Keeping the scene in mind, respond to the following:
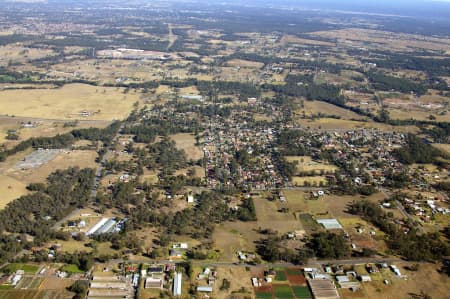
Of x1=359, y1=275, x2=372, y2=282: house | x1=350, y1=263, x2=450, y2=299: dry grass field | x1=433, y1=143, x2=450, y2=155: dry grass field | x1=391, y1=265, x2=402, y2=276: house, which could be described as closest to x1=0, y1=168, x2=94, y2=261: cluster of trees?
x1=359, y1=275, x2=372, y2=282: house

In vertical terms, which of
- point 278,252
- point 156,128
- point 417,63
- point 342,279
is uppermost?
point 417,63

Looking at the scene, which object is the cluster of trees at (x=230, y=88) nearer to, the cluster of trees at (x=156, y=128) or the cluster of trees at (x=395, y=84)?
the cluster of trees at (x=156, y=128)

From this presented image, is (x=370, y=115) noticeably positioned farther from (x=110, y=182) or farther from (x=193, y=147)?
(x=110, y=182)

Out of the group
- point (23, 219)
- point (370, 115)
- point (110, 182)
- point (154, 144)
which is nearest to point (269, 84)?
point (370, 115)

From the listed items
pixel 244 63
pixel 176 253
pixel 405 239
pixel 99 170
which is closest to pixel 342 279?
pixel 405 239

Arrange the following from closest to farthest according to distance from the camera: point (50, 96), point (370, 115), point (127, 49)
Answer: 1. point (370, 115)
2. point (50, 96)
3. point (127, 49)

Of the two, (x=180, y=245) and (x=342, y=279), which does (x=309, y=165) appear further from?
A: (x=180, y=245)

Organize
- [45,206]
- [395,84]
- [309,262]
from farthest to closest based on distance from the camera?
[395,84] < [45,206] < [309,262]
